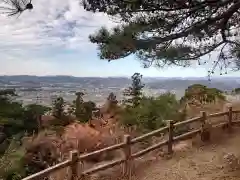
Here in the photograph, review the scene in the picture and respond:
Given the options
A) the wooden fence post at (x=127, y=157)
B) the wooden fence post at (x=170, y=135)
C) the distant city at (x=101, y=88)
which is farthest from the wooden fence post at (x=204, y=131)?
the wooden fence post at (x=127, y=157)

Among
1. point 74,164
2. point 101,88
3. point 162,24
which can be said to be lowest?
point 101,88

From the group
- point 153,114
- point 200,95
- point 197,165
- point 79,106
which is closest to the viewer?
point 197,165

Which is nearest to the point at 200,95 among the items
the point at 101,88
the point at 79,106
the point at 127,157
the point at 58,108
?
the point at 79,106

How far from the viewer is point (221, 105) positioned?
1362cm

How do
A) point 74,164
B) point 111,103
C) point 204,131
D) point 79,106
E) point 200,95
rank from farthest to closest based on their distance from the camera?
point 79,106, point 111,103, point 200,95, point 204,131, point 74,164

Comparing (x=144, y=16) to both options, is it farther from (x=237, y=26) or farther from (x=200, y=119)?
(x=200, y=119)

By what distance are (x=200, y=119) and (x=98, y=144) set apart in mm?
2608

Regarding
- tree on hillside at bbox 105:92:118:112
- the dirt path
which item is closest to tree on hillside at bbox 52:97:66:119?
tree on hillside at bbox 105:92:118:112

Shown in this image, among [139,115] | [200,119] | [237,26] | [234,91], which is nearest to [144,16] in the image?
[237,26]

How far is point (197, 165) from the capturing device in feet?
25.9

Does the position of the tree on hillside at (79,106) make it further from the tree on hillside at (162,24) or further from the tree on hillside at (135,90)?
the tree on hillside at (162,24)

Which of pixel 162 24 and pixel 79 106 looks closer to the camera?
pixel 162 24

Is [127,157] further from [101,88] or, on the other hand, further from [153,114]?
[101,88]

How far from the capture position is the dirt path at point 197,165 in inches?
287
